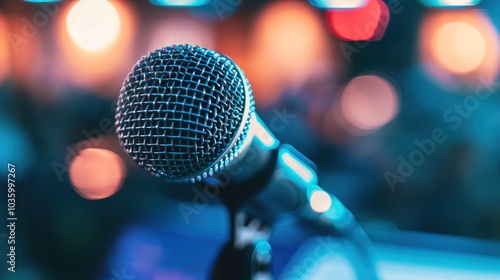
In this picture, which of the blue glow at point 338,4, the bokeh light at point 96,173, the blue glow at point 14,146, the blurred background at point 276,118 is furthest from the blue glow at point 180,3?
the blue glow at point 14,146

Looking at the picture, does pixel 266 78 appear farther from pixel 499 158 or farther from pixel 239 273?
pixel 239 273

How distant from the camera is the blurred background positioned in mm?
1103

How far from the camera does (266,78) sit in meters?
1.20

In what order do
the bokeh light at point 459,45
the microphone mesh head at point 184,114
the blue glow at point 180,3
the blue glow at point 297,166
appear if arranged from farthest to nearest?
the blue glow at point 180,3 < the bokeh light at point 459,45 < the blue glow at point 297,166 < the microphone mesh head at point 184,114

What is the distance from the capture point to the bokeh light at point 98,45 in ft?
4.24

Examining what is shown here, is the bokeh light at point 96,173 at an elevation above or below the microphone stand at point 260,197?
below

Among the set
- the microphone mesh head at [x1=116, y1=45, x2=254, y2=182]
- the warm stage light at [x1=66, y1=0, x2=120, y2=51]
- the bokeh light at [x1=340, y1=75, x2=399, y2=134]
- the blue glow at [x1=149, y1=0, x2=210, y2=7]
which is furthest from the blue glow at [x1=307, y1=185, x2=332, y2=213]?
the warm stage light at [x1=66, y1=0, x2=120, y2=51]

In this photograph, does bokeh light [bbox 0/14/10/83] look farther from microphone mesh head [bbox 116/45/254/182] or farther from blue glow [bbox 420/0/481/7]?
blue glow [bbox 420/0/481/7]

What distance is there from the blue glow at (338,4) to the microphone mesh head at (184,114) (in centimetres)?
70

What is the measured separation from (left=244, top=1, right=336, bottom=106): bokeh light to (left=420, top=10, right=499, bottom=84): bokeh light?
235 millimetres

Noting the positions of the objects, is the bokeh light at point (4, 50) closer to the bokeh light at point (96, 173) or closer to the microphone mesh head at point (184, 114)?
the bokeh light at point (96, 173)

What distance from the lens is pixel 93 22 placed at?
1.31 meters

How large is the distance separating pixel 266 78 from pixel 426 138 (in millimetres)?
417

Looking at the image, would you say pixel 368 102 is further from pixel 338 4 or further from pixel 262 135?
pixel 262 135
